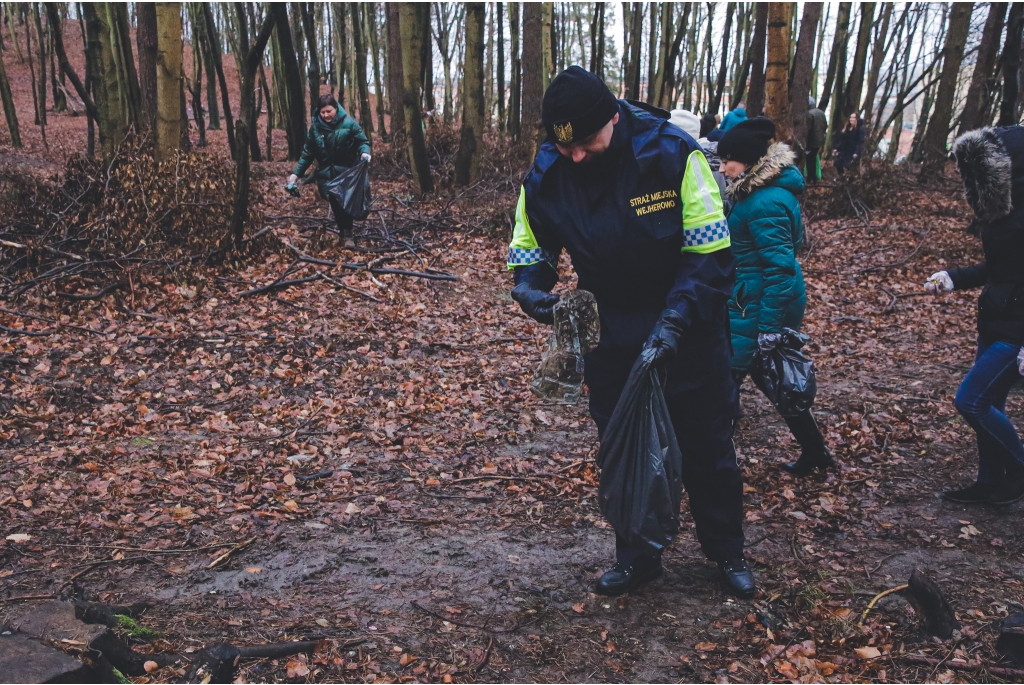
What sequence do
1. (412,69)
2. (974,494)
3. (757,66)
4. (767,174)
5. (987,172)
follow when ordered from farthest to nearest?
(757,66)
(412,69)
(974,494)
(767,174)
(987,172)

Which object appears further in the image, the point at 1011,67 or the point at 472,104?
the point at 472,104

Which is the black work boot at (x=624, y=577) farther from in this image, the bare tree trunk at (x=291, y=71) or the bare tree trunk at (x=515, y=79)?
the bare tree trunk at (x=515, y=79)

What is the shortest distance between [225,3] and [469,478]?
1141 inches

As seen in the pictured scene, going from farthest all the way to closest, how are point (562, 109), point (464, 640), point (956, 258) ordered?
1. point (956, 258)
2. point (464, 640)
3. point (562, 109)

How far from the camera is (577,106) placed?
273cm

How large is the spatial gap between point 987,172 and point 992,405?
1223mm

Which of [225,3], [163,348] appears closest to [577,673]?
[163,348]

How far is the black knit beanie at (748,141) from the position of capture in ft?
13.5

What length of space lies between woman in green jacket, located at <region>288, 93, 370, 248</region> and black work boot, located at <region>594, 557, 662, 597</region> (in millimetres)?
7534

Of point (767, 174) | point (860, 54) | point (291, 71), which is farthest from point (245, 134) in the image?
point (860, 54)

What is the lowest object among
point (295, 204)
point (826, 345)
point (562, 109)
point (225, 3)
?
point (826, 345)

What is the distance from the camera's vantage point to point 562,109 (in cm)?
274

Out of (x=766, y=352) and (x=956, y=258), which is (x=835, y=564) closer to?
(x=766, y=352)

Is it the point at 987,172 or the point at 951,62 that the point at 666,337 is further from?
the point at 951,62
